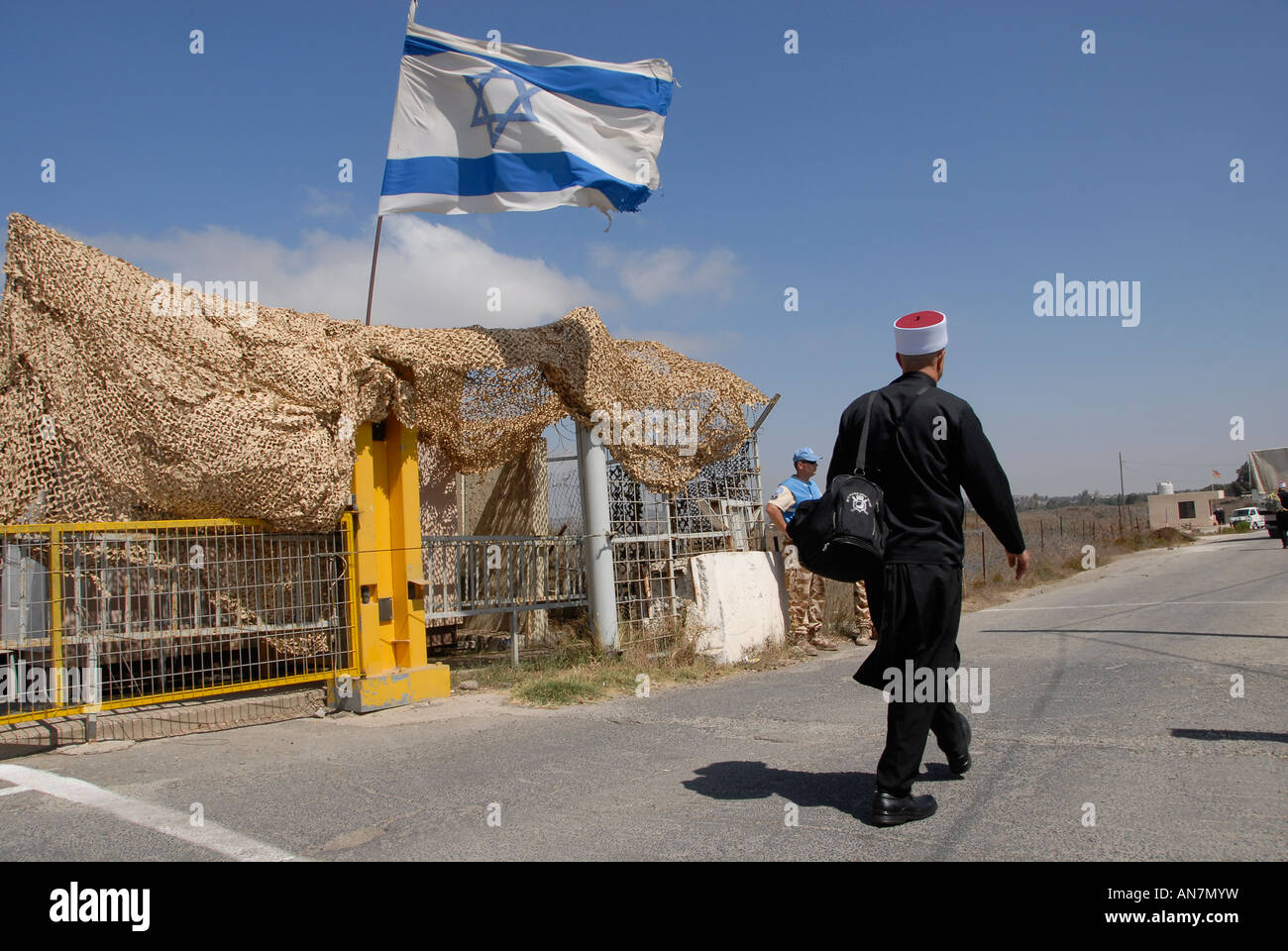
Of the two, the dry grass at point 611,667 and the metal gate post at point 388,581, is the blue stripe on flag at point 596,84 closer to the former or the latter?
the metal gate post at point 388,581

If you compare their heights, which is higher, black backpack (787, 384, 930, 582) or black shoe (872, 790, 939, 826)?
black backpack (787, 384, 930, 582)

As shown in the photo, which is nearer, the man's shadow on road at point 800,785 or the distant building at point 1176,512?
the man's shadow on road at point 800,785

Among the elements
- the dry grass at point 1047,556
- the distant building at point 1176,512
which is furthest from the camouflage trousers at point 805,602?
the distant building at point 1176,512

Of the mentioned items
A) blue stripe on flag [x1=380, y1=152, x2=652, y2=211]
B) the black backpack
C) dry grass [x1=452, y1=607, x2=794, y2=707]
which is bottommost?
dry grass [x1=452, y1=607, x2=794, y2=707]

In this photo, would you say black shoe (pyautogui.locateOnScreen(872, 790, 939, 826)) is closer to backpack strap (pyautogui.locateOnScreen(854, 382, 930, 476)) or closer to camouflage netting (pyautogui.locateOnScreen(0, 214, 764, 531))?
backpack strap (pyautogui.locateOnScreen(854, 382, 930, 476))

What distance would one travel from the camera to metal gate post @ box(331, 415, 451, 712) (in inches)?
278

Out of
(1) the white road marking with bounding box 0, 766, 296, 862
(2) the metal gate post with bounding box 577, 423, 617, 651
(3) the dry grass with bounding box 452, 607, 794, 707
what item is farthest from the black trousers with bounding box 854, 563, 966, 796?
(2) the metal gate post with bounding box 577, 423, 617, 651

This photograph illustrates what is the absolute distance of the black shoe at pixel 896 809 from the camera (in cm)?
370

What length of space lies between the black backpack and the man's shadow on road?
1.08 metres

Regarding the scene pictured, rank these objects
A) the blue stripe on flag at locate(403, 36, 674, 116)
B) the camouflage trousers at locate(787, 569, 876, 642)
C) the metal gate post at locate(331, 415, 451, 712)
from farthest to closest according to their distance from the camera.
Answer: the camouflage trousers at locate(787, 569, 876, 642)
the blue stripe on flag at locate(403, 36, 674, 116)
the metal gate post at locate(331, 415, 451, 712)

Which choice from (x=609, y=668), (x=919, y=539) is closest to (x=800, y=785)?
(x=919, y=539)

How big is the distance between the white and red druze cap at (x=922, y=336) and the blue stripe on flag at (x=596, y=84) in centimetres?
538

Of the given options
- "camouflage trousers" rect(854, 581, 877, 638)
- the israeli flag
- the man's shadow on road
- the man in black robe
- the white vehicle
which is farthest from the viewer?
the white vehicle

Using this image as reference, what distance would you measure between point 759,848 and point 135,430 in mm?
5130
